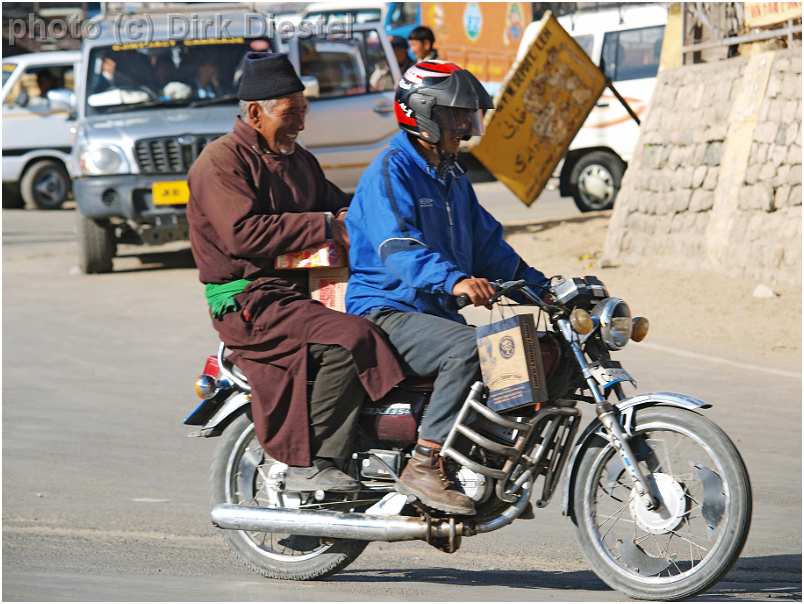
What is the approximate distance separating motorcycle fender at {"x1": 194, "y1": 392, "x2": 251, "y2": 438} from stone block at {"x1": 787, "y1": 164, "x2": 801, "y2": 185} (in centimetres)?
789

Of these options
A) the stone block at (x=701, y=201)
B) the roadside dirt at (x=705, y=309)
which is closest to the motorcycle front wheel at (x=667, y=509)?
the roadside dirt at (x=705, y=309)

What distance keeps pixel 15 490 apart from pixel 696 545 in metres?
3.67

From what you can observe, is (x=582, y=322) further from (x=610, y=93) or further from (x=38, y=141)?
(x=38, y=141)

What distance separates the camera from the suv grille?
47.6ft

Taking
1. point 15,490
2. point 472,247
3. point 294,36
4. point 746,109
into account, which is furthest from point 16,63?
point 472,247

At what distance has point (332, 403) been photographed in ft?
18.1

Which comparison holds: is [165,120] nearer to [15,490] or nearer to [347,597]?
[15,490]

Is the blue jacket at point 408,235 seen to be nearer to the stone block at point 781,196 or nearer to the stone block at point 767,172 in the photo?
the stone block at point 781,196

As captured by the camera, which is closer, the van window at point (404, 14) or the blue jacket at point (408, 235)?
the blue jacket at point (408, 235)

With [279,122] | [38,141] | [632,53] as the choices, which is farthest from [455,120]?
[38,141]

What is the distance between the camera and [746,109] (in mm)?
13375

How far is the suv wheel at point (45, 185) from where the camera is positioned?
22469 mm

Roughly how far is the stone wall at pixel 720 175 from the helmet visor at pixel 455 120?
7.42m

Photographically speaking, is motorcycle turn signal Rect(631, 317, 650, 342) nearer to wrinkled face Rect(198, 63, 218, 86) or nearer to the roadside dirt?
the roadside dirt
